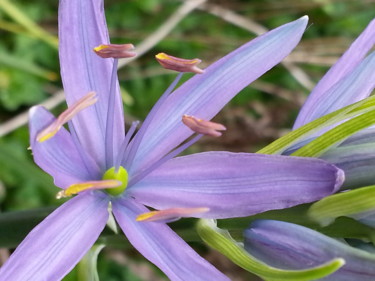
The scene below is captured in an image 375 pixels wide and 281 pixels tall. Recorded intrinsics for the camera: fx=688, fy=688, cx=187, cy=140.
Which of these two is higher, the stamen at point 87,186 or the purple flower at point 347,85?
the purple flower at point 347,85

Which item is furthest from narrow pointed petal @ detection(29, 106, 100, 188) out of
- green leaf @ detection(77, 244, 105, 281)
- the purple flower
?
the purple flower

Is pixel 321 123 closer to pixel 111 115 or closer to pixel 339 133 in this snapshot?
pixel 339 133

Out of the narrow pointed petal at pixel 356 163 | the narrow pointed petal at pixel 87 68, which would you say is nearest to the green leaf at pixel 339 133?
the narrow pointed petal at pixel 356 163

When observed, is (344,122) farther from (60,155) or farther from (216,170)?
(60,155)

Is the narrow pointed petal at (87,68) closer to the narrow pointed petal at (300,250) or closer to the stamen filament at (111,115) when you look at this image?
the stamen filament at (111,115)

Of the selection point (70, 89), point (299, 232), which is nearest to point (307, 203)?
point (299, 232)
